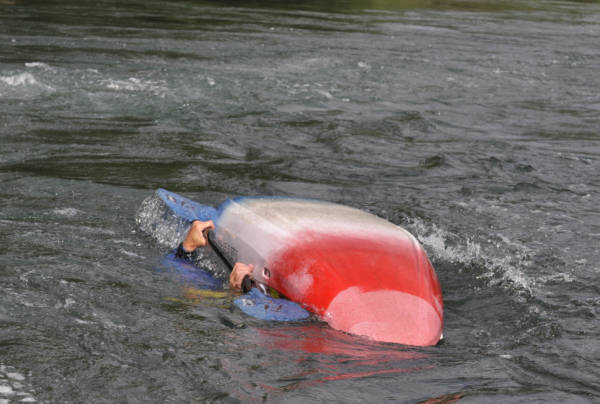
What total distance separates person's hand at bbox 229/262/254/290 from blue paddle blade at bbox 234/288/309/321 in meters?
0.23

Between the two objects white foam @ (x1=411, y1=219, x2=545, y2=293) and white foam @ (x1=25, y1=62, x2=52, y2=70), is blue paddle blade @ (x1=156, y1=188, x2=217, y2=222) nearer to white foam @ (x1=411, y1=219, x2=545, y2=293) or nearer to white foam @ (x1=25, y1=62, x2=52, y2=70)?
white foam @ (x1=411, y1=219, x2=545, y2=293)

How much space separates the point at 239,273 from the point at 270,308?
497 millimetres

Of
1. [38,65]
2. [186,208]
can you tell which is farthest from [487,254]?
[38,65]

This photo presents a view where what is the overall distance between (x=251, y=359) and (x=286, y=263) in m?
0.82

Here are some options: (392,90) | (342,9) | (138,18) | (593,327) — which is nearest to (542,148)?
(392,90)

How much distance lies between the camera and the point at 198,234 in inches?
242

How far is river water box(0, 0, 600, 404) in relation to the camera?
181 inches

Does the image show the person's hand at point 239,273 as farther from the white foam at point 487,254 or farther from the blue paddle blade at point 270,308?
the white foam at point 487,254

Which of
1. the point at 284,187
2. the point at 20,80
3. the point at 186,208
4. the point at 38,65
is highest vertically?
the point at 38,65

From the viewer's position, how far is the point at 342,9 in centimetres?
2514

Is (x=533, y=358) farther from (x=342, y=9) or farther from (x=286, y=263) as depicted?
(x=342, y=9)

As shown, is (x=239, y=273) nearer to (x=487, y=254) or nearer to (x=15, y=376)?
(x=15, y=376)

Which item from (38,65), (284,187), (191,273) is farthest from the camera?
(38,65)

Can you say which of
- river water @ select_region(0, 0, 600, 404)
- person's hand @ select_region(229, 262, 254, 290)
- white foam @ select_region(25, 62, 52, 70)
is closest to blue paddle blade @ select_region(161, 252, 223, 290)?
river water @ select_region(0, 0, 600, 404)
